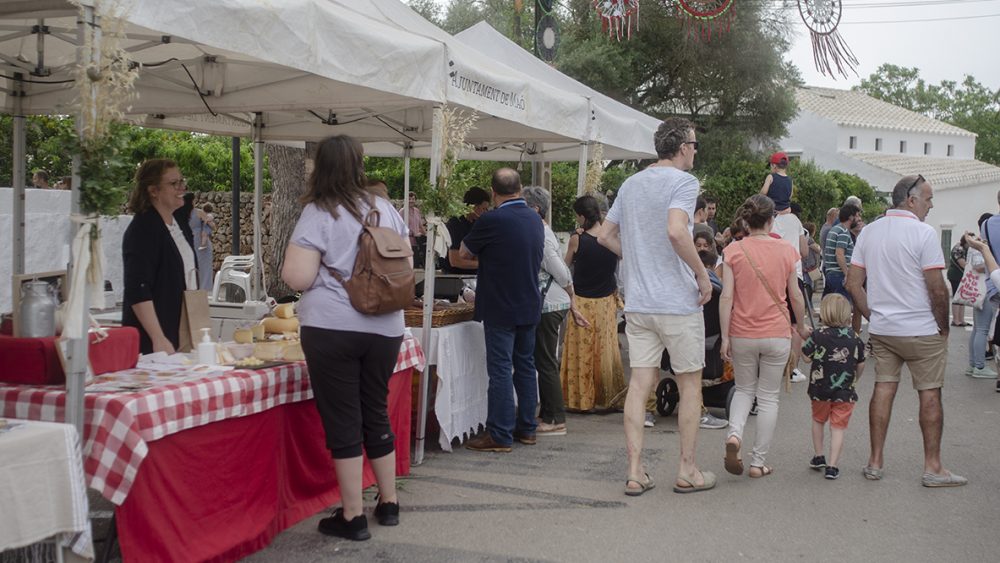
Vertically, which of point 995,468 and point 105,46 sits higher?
point 105,46

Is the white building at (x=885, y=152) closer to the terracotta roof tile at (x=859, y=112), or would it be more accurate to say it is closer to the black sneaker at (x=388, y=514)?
the terracotta roof tile at (x=859, y=112)

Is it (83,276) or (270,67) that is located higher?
(270,67)

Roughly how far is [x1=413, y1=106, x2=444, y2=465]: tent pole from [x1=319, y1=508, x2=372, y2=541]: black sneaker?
1476 mm

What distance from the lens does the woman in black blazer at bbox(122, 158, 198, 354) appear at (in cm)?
471

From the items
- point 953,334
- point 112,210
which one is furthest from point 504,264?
point 953,334

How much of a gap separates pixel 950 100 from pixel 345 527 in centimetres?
9697

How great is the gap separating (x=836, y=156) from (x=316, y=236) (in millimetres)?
47174

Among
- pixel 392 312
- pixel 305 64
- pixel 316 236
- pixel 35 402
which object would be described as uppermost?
pixel 305 64

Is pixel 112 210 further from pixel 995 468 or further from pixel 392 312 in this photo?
pixel 995 468

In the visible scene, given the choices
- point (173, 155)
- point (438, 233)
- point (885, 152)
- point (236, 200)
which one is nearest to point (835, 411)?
point (438, 233)

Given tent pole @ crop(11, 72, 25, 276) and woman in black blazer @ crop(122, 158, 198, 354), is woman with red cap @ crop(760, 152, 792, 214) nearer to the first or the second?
woman in black blazer @ crop(122, 158, 198, 354)

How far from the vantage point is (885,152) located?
54750 millimetres

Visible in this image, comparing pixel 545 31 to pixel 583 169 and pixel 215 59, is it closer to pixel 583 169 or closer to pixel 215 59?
pixel 583 169

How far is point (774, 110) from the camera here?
96.5 feet
